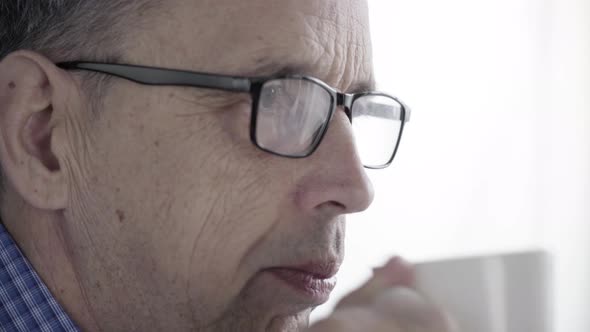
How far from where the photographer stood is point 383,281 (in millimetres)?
854

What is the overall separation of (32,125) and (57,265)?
0.80 ft

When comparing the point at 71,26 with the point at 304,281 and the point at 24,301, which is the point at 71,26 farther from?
the point at 304,281

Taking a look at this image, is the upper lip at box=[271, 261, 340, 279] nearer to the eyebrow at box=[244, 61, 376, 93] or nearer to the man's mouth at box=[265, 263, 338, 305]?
the man's mouth at box=[265, 263, 338, 305]

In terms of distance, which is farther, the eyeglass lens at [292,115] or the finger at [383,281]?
the eyeglass lens at [292,115]

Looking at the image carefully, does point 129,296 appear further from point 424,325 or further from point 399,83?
point 399,83

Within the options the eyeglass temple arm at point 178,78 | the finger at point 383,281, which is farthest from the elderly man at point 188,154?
the finger at point 383,281

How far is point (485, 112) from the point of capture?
2.22 metres

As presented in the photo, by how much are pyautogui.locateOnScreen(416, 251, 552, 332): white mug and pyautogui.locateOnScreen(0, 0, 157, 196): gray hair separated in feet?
1.99

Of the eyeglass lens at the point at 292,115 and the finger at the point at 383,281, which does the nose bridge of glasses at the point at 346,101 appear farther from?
the finger at the point at 383,281

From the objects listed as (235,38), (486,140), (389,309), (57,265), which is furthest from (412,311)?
(486,140)

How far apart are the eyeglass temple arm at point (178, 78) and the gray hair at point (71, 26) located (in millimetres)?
38

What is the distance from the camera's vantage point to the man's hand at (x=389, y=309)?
0.79 meters

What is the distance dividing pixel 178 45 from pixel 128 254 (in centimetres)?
35

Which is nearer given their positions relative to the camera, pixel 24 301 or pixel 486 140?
pixel 24 301
